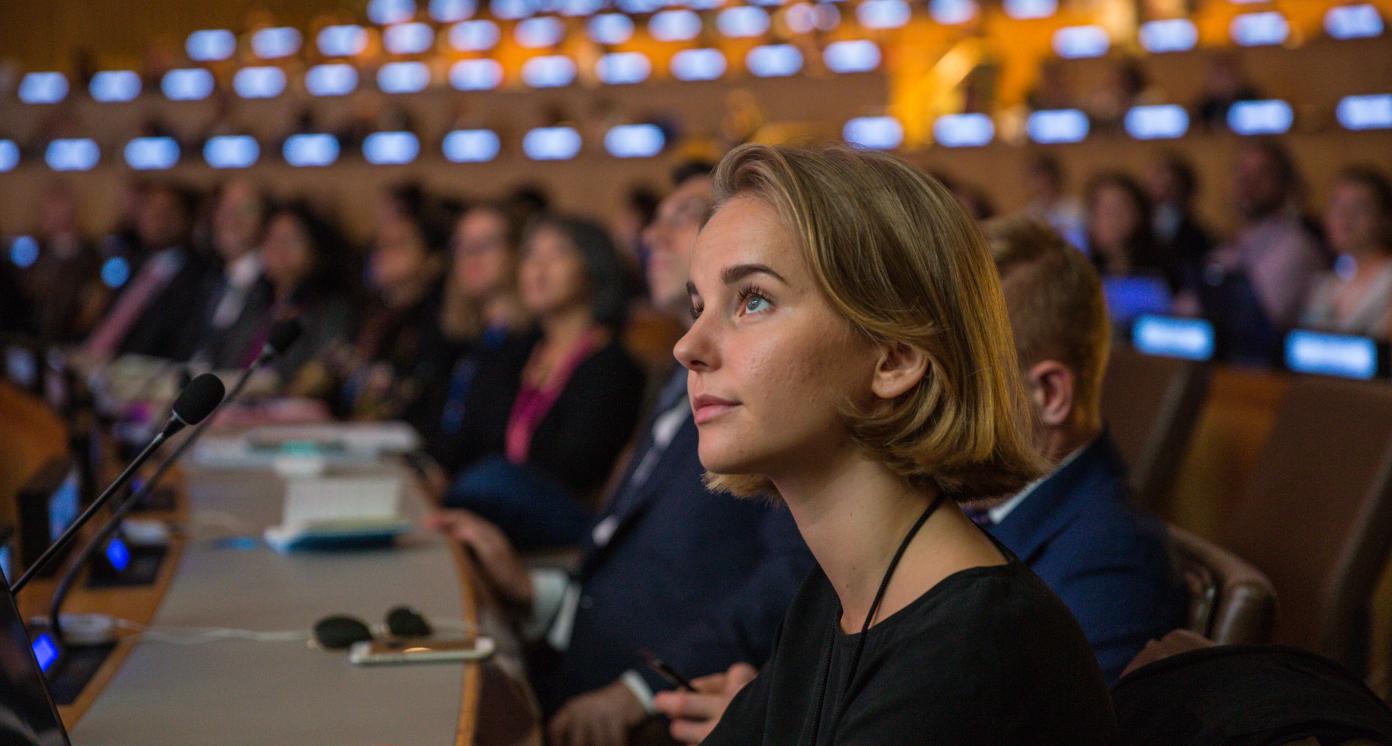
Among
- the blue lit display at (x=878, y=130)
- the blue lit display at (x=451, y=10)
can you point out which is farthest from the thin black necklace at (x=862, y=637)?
the blue lit display at (x=451, y=10)

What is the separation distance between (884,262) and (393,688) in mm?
731

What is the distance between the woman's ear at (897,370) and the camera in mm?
936

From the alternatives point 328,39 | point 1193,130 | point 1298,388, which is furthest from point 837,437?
point 328,39

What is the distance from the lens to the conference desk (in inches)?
48.4

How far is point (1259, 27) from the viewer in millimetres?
8438

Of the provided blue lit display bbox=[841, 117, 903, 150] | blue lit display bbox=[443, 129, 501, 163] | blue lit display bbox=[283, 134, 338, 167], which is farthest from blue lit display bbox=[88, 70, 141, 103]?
blue lit display bbox=[841, 117, 903, 150]

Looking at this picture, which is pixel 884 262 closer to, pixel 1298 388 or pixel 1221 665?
pixel 1221 665

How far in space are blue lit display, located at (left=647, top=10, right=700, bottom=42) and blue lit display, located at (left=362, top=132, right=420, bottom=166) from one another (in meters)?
2.04

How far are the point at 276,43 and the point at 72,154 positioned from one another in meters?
1.88

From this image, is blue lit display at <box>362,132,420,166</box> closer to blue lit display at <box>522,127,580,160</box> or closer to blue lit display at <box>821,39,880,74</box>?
blue lit display at <box>522,127,580,160</box>

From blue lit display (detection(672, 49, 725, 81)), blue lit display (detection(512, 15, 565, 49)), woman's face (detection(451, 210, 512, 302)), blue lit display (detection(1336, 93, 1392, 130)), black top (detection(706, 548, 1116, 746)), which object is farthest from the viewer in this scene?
→ blue lit display (detection(512, 15, 565, 49))

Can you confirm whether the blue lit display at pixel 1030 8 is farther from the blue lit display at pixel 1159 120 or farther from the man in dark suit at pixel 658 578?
the man in dark suit at pixel 658 578

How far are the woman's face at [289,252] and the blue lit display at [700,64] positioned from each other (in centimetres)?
498

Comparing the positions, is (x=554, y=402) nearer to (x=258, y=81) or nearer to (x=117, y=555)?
(x=117, y=555)
